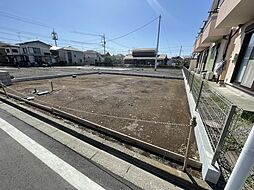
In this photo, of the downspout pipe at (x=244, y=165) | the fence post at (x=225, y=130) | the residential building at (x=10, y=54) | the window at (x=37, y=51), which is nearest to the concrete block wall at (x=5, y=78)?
the fence post at (x=225, y=130)

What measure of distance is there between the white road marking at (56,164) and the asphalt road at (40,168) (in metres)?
0.02

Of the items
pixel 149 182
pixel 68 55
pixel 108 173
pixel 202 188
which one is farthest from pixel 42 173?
pixel 68 55

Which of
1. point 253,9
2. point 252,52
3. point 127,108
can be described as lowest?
point 127,108

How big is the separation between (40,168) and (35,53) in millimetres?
46553

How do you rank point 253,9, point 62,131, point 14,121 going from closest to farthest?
point 62,131 < point 14,121 < point 253,9

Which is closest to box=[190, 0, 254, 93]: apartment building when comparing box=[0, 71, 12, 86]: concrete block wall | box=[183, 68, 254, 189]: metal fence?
box=[183, 68, 254, 189]: metal fence

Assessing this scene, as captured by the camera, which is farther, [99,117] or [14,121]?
[99,117]

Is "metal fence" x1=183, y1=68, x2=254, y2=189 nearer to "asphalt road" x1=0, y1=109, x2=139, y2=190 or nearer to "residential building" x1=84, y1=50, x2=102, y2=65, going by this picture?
"asphalt road" x1=0, y1=109, x2=139, y2=190

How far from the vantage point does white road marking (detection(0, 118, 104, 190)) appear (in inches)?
71.9

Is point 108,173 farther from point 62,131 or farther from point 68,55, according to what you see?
point 68,55

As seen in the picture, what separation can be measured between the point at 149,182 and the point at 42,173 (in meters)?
1.63

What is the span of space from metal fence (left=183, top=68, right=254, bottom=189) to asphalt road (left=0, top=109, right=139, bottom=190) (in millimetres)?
1440

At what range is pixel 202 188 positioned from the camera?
177 centimetres

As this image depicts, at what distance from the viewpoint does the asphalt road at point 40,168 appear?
1809 mm
